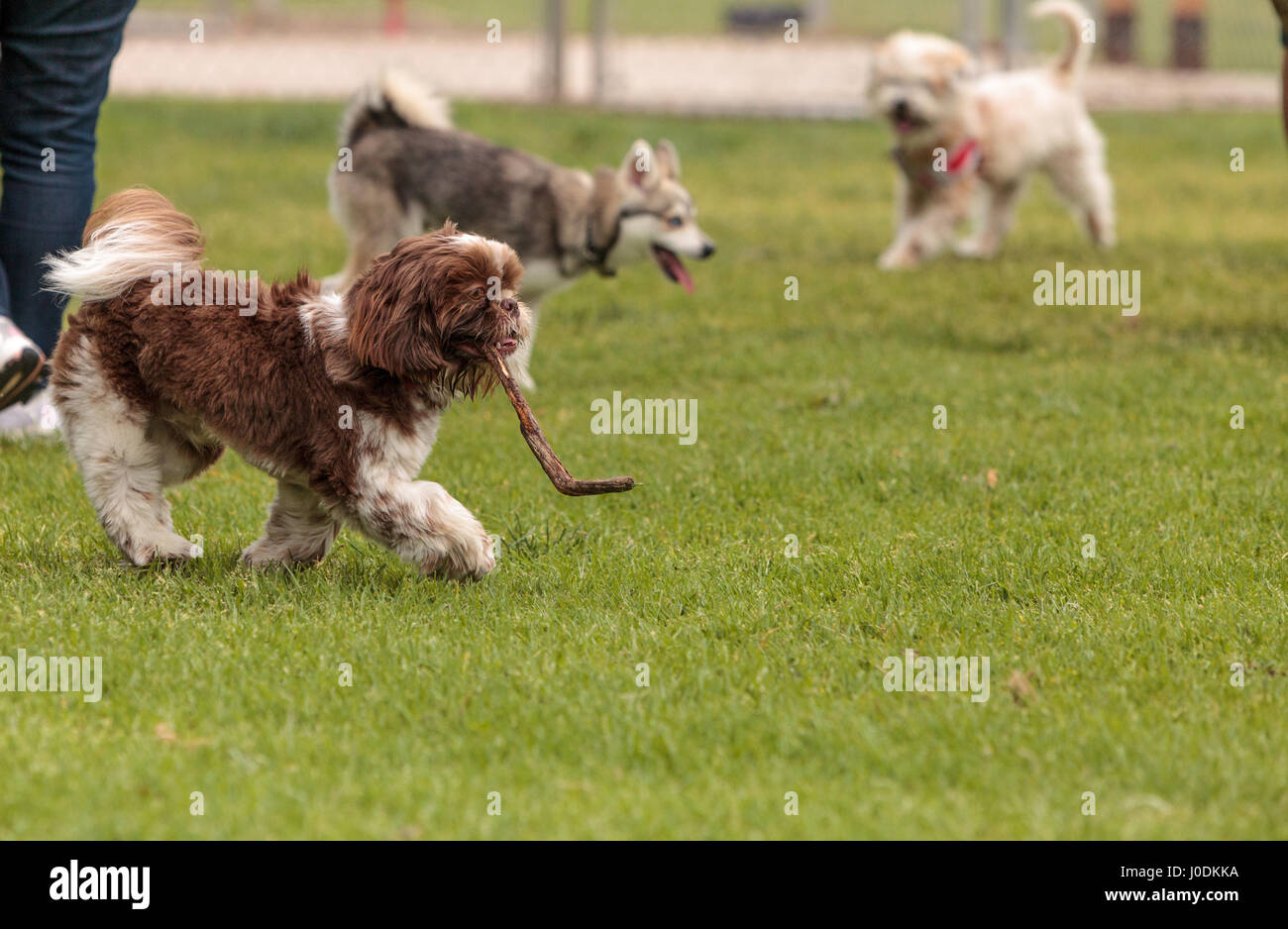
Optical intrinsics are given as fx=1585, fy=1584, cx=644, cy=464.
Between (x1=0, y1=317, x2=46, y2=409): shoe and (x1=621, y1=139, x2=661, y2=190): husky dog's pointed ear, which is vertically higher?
(x1=621, y1=139, x2=661, y2=190): husky dog's pointed ear

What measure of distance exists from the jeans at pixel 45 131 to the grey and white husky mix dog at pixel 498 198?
7.21ft

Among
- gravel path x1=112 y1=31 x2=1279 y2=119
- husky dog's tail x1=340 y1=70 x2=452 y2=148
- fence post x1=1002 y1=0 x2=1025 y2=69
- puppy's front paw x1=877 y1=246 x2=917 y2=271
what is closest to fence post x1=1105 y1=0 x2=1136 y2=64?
gravel path x1=112 y1=31 x2=1279 y2=119

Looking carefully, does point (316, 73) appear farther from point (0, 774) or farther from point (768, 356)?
point (0, 774)

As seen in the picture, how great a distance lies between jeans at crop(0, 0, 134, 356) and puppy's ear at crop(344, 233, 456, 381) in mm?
1840

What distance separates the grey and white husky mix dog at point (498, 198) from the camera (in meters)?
7.68

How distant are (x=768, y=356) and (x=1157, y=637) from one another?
12.5 feet

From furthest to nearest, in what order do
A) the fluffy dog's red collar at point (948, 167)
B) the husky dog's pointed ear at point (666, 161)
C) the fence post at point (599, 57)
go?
the fence post at point (599, 57)
the fluffy dog's red collar at point (948, 167)
the husky dog's pointed ear at point (666, 161)

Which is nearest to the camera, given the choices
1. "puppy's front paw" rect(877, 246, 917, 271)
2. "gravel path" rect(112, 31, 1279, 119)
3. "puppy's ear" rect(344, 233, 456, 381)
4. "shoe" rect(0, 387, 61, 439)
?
"puppy's ear" rect(344, 233, 456, 381)

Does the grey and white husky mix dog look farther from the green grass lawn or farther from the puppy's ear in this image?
the puppy's ear

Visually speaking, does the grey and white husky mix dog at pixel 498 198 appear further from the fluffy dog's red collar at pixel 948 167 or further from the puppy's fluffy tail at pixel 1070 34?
the puppy's fluffy tail at pixel 1070 34

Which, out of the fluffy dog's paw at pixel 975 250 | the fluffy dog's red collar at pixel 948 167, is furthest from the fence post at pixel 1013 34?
the fluffy dog's red collar at pixel 948 167

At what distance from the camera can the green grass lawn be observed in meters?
3.12

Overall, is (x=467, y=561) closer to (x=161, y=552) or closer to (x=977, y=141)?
(x=161, y=552)

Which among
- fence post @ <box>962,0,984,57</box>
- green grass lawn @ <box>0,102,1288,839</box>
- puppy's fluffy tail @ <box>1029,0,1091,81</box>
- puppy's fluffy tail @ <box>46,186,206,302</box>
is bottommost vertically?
green grass lawn @ <box>0,102,1288,839</box>
